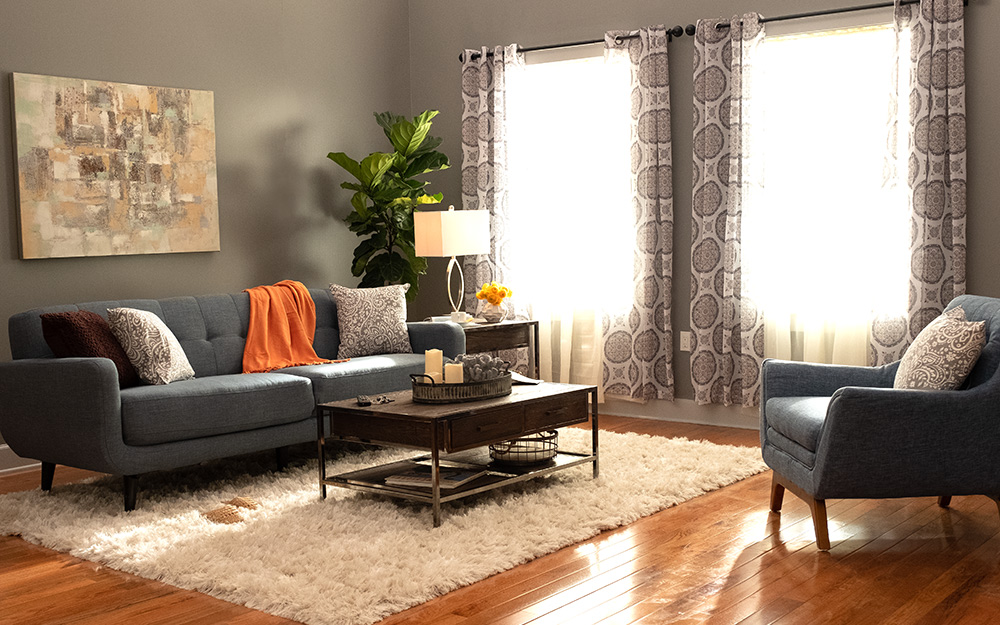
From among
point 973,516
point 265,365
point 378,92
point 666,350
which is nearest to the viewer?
point 973,516

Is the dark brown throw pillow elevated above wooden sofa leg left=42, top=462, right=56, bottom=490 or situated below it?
above

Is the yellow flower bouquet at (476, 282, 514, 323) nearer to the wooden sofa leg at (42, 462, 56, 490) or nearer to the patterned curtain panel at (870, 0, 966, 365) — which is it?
the patterned curtain panel at (870, 0, 966, 365)

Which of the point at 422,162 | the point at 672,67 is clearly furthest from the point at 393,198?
the point at 672,67

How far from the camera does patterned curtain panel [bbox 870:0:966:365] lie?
16.5 ft

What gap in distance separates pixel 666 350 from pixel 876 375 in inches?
84.9

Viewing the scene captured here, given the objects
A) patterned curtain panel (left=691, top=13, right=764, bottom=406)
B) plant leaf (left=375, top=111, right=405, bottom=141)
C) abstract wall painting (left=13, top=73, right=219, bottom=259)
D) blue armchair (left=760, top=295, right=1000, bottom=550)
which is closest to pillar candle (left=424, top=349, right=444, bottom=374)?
blue armchair (left=760, top=295, right=1000, bottom=550)

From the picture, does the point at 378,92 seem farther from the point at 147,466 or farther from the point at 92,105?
the point at 147,466

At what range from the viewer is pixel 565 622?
2805 mm

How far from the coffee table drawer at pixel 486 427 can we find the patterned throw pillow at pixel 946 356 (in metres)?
1.46

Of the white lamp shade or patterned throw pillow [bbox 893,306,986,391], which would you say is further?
the white lamp shade

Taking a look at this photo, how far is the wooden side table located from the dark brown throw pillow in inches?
77.1

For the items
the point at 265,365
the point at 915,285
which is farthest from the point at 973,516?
the point at 265,365

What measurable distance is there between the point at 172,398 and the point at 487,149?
10.3 feet

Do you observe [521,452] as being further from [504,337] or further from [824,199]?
[824,199]
